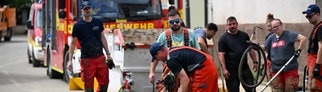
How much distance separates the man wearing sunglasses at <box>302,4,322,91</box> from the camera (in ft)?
32.0

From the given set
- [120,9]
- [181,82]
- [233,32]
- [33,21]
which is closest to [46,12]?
[120,9]

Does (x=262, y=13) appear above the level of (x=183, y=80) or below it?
above

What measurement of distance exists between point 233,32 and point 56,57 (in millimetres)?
8824

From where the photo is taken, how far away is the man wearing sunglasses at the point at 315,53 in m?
9.76

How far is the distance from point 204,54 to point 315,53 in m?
1.99

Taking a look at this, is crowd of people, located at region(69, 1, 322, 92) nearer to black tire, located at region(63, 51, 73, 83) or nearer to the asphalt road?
the asphalt road

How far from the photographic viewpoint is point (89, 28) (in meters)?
12.3

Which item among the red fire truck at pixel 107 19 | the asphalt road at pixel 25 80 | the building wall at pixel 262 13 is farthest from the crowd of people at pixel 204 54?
the asphalt road at pixel 25 80

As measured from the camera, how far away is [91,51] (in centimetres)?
1227

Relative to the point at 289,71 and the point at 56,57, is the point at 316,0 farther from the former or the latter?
the point at 56,57

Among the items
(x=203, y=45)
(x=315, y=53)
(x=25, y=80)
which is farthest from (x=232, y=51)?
(x=25, y=80)

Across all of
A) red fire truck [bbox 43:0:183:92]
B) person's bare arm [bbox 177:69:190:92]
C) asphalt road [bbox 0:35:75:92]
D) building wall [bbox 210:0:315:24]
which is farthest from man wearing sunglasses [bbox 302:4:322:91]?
asphalt road [bbox 0:35:75:92]

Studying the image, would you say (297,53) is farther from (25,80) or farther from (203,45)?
(25,80)

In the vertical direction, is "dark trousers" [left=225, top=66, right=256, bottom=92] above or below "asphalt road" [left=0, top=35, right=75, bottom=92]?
above
